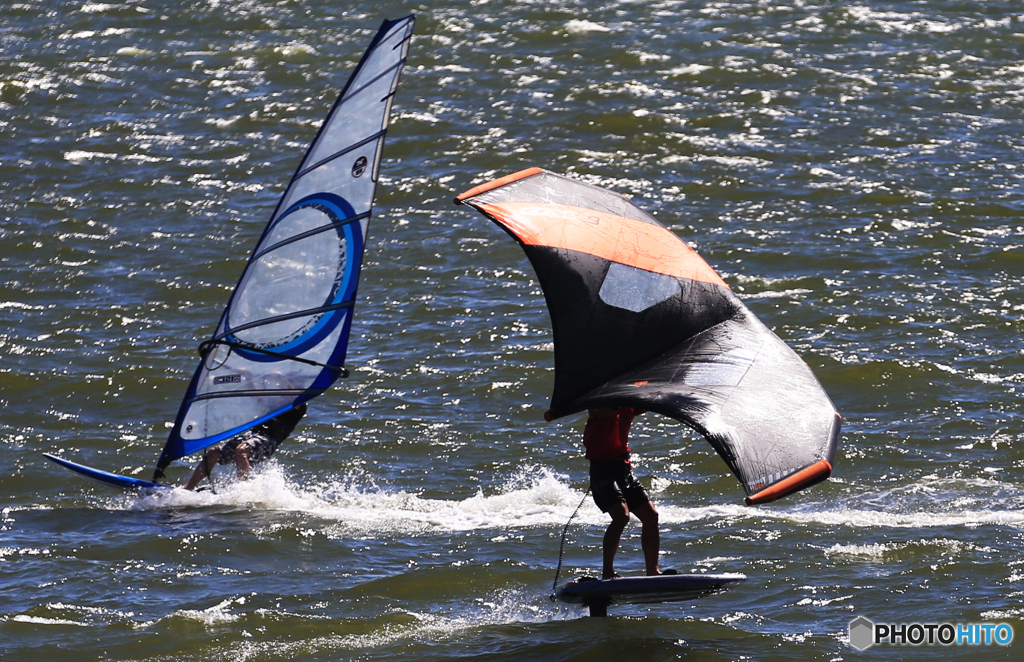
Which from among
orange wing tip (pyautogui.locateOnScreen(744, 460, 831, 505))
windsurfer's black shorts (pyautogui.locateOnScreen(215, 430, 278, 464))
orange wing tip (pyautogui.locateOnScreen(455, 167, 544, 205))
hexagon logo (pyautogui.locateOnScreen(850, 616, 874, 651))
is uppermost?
orange wing tip (pyautogui.locateOnScreen(455, 167, 544, 205))

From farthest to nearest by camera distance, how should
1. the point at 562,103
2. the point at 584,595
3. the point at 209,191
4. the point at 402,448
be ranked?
the point at 562,103
the point at 209,191
the point at 402,448
the point at 584,595

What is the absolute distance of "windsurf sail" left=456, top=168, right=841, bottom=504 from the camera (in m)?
7.28

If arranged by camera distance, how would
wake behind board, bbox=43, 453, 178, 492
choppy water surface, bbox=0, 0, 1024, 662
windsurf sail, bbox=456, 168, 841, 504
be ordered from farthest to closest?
wake behind board, bbox=43, 453, 178, 492 < choppy water surface, bbox=0, 0, 1024, 662 < windsurf sail, bbox=456, 168, 841, 504

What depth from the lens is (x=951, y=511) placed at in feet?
33.9

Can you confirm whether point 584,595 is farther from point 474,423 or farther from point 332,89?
point 332,89

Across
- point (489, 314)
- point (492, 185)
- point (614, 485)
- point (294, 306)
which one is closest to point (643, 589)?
point (614, 485)

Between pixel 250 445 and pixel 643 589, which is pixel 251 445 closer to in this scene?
pixel 250 445

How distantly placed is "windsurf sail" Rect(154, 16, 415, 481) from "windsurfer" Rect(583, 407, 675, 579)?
367 cm

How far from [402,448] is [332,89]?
1082cm

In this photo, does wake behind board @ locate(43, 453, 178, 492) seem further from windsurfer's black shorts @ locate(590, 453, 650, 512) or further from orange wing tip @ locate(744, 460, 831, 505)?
orange wing tip @ locate(744, 460, 831, 505)

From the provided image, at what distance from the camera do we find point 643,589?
784cm

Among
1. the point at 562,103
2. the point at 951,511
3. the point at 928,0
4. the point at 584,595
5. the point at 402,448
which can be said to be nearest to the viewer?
the point at 584,595

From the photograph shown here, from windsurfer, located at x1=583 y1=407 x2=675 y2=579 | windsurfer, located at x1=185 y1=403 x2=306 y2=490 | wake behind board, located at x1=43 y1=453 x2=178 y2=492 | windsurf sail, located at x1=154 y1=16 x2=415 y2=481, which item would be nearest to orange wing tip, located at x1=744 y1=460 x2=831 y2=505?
windsurfer, located at x1=583 y1=407 x2=675 y2=579

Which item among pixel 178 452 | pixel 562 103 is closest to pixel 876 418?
pixel 178 452
